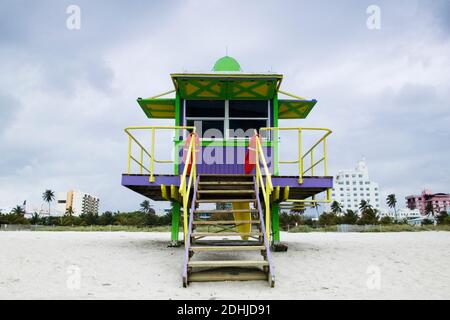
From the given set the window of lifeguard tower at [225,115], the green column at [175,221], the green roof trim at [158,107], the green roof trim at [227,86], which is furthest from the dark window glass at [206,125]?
the green column at [175,221]

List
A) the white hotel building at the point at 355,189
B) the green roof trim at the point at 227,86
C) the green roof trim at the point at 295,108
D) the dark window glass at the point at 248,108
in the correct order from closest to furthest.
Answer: the green roof trim at the point at 227,86 → the dark window glass at the point at 248,108 → the green roof trim at the point at 295,108 → the white hotel building at the point at 355,189

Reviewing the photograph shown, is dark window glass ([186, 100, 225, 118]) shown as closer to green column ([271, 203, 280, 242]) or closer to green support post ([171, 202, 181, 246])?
green support post ([171, 202, 181, 246])

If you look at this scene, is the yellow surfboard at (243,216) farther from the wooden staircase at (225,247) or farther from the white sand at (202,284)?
the white sand at (202,284)

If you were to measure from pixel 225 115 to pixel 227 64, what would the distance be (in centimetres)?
171

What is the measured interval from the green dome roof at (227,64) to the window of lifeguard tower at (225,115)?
3.55 ft

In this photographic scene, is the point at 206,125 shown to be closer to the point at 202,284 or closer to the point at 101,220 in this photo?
the point at 202,284

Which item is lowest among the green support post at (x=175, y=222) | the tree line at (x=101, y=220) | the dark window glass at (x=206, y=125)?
the tree line at (x=101, y=220)

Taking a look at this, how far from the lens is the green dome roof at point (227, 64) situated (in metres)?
11.2

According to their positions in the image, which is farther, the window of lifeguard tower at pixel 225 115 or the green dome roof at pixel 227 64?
the green dome roof at pixel 227 64

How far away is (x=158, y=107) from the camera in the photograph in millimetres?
12219
